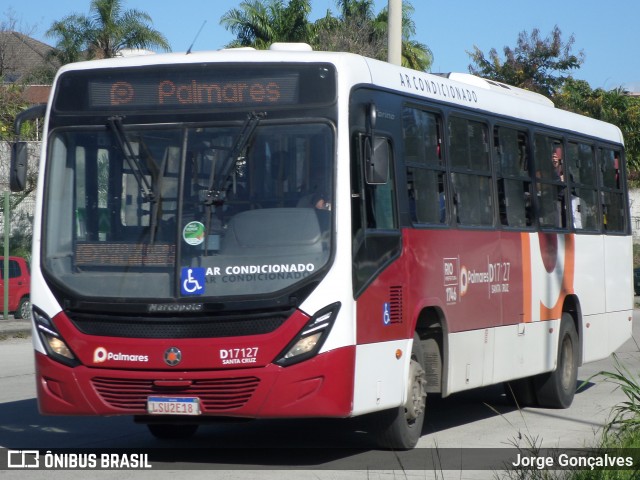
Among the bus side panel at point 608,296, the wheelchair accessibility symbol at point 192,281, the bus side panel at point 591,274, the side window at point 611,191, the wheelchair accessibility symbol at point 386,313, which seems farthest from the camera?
the side window at point 611,191

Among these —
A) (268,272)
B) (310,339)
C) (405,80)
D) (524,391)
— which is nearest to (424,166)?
(405,80)

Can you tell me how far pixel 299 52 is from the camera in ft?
30.0

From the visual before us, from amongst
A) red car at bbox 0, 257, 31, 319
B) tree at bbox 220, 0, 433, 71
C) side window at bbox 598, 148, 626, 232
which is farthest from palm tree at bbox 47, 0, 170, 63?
side window at bbox 598, 148, 626, 232

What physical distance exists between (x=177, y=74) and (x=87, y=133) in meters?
0.83

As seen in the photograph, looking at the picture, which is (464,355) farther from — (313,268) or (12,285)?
(12,285)

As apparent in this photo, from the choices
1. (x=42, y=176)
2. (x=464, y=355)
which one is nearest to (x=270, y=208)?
(x=42, y=176)

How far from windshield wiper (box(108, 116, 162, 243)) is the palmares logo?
85 centimetres

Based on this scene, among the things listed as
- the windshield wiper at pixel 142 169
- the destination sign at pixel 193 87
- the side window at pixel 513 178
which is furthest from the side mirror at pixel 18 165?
the side window at pixel 513 178

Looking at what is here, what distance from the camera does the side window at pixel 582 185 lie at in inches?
563

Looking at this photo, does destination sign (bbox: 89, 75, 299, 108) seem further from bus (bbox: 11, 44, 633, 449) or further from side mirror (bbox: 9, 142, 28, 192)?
side mirror (bbox: 9, 142, 28, 192)

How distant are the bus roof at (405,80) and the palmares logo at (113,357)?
225 centimetres

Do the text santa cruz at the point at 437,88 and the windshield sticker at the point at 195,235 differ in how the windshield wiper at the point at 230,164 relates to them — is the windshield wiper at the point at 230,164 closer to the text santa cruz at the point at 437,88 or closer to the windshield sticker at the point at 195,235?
the windshield sticker at the point at 195,235

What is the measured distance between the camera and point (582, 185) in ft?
47.9

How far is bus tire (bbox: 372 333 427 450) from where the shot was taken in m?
9.60
